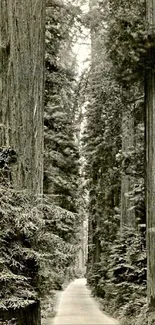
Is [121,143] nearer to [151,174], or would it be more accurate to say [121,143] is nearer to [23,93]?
[151,174]

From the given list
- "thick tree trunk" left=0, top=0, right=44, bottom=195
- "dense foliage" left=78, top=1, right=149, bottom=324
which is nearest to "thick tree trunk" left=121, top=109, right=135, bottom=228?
"dense foliage" left=78, top=1, right=149, bottom=324

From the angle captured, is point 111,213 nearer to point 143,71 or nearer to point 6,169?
point 143,71

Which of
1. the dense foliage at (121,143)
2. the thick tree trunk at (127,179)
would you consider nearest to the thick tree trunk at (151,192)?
the dense foliage at (121,143)

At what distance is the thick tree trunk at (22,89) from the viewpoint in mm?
4645

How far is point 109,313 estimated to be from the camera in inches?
559

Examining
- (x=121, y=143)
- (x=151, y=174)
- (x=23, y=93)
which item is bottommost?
(x=151, y=174)

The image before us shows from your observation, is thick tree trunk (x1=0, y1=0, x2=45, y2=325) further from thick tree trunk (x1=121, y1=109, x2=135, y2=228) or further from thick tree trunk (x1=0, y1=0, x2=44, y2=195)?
thick tree trunk (x1=121, y1=109, x2=135, y2=228)

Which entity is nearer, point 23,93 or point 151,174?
point 23,93

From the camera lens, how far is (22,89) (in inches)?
190

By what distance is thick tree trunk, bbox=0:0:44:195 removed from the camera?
15.2 ft

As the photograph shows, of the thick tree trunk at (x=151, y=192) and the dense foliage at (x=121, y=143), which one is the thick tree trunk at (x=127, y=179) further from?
the thick tree trunk at (x=151, y=192)

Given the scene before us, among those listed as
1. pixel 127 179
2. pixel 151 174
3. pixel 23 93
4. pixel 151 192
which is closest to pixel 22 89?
pixel 23 93

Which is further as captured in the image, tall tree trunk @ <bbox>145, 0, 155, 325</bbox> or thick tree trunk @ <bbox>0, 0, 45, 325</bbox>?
tall tree trunk @ <bbox>145, 0, 155, 325</bbox>

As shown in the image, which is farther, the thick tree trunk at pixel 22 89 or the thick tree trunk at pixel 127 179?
the thick tree trunk at pixel 127 179
